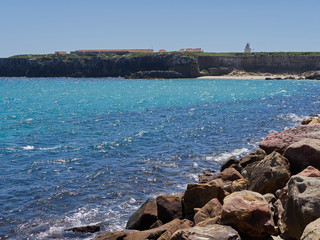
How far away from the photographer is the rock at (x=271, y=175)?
10984 mm

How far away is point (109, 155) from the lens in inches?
921

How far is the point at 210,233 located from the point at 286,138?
25.0 ft

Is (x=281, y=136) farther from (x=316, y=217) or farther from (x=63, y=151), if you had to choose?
(x=63, y=151)

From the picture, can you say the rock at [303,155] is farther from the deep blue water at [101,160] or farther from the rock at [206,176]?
the deep blue water at [101,160]

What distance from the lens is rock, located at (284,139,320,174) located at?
454 inches

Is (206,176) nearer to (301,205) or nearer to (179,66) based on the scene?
(301,205)

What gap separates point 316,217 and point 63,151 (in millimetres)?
19390

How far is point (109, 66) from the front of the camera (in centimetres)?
15825

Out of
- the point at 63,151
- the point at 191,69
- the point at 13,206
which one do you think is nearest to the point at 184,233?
the point at 13,206

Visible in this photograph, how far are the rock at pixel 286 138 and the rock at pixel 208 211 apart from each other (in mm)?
4783

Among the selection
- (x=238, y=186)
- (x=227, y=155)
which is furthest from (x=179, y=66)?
(x=238, y=186)

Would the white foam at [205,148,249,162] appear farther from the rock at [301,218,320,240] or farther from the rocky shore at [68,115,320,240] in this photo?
the rock at [301,218,320,240]

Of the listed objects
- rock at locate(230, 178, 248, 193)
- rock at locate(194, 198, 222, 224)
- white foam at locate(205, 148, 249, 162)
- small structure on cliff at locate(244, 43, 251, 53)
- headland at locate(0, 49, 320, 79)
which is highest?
small structure on cliff at locate(244, 43, 251, 53)

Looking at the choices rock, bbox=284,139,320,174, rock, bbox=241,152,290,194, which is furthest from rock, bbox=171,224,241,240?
rock, bbox=284,139,320,174
